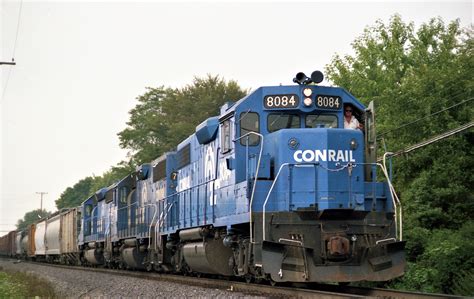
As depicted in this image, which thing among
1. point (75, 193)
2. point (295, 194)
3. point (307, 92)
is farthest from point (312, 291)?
point (75, 193)

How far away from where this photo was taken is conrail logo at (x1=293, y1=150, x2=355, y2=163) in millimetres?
10758

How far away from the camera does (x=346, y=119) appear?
11891mm

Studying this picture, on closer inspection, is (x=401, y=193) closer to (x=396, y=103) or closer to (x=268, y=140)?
(x=396, y=103)

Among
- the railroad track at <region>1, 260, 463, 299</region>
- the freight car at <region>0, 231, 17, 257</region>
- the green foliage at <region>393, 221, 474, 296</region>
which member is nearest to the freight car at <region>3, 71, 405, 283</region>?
the railroad track at <region>1, 260, 463, 299</region>

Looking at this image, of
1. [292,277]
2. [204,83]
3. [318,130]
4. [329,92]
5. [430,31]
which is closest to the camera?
[292,277]

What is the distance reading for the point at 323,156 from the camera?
10.8 metres

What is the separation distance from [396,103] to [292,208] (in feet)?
32.0

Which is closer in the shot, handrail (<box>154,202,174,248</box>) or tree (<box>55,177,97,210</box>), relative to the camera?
handrail (<box>154,202,174,248</box>)

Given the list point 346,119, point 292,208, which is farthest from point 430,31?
point 292,208

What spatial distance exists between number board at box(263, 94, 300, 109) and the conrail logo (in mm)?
1036

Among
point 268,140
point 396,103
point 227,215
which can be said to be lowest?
point 227,215

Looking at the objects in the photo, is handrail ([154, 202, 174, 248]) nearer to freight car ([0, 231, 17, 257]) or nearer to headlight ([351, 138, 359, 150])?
headlight ([351, 138, 359, 150])

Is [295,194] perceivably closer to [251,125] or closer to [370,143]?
[251,125]

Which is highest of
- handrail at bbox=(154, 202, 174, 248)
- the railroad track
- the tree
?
the tree
